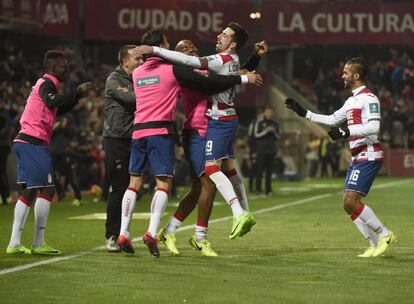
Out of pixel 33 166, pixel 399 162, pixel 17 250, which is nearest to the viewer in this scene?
pixel 33 166

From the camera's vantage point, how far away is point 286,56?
43656 millimetres

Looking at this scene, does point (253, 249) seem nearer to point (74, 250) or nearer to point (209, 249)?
point (209, 249)

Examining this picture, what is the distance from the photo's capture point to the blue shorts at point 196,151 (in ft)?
37.5

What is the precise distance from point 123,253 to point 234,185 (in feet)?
5.05

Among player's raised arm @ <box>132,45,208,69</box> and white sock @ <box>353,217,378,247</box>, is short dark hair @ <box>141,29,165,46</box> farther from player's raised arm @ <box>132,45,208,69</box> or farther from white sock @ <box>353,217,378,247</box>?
white sock @ <box>353,217,378,247</box>

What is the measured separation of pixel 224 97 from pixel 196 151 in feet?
2.12

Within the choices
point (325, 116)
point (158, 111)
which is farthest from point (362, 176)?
point (158, 111)

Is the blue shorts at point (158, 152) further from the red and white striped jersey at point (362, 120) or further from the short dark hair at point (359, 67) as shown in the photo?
the short dark hair at point (359, 67)

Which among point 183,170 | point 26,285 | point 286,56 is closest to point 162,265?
point 26,285

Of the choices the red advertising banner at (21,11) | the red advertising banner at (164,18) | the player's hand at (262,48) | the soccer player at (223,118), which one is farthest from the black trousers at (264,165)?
the red advertising banner at (164,18)

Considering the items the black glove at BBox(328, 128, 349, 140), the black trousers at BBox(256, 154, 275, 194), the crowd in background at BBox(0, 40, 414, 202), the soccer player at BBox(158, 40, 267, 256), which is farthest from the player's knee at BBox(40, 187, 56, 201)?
the black trousers at BBox(256, 154, 275, 194)

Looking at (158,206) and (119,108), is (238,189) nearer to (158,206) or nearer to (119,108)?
(158,206)

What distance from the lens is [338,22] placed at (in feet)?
134

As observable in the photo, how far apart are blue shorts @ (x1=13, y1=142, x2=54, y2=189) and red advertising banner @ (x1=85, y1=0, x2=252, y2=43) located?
27212 millimetres
